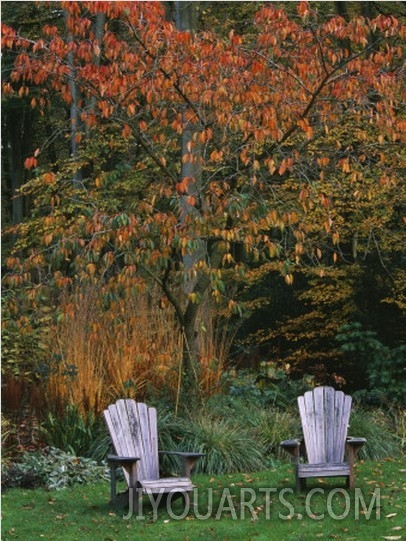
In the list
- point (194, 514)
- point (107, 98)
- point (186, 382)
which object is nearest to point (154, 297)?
point (186, 382)

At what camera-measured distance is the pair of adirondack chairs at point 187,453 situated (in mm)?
6793

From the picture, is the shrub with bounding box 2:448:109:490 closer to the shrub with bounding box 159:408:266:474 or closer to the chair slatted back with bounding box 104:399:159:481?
the shrub with bounding box 159:408:266:474

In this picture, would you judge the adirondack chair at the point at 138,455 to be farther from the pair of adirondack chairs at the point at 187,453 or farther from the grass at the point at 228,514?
the grass at the point at 228,514

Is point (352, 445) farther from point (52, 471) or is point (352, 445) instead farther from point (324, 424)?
point (52, 471)

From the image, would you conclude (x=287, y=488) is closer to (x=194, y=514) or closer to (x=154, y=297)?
(x=194, y=514)

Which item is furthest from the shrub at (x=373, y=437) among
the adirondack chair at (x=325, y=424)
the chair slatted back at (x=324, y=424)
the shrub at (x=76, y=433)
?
the shrub at (x=76, y=433)

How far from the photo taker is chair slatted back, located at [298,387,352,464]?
7.84m

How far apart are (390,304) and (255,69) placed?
18.6 ft

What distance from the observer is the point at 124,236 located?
7.56 meters

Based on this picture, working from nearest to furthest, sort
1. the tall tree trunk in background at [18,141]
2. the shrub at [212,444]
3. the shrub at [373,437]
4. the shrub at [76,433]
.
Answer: the shrub at [212,444] < the shrub at [76,433] < the shrub at [373,437] < the tall tree trunk in background at [18,141]

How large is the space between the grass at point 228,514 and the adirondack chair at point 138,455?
0.19 metres

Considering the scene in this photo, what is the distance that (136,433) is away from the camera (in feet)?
23.9

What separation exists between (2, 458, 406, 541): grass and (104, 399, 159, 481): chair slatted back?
0.93 ft

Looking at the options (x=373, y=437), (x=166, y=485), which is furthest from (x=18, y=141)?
(x=166, y=485)
